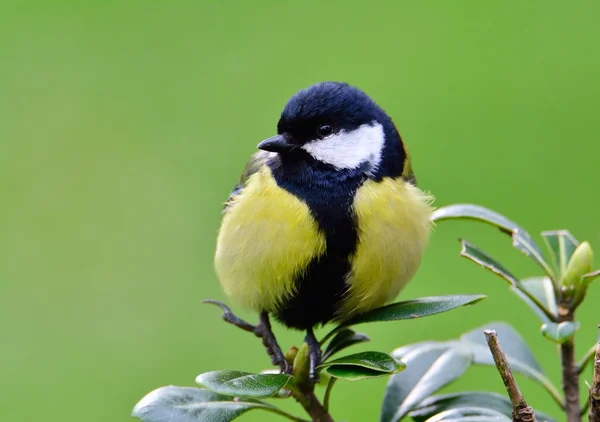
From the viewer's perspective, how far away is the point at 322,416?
1405 millimetres

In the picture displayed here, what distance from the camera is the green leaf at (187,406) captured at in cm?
125

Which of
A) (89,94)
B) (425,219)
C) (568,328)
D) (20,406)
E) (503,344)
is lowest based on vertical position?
(20,406)

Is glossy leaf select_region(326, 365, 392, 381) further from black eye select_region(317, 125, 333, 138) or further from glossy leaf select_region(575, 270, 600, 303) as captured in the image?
black eye select_region(317, 125, 333, 138)

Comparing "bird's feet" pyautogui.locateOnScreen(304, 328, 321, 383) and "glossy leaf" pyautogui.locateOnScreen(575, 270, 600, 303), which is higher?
"glossy leaf" pyautogui.locateOnScreen(575, 270, 600, 303)

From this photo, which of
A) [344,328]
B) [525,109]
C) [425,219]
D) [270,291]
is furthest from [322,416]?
[525,109]

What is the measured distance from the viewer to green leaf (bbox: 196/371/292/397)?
122 centimetres

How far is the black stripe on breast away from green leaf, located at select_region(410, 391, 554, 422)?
0.28 metres

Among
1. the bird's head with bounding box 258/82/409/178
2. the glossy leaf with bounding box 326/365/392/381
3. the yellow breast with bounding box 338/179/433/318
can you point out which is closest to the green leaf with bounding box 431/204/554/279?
the yellow breast with bounding box 338/179/433/318

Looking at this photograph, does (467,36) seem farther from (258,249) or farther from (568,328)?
(568,328)

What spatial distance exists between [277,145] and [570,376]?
2.29 feet

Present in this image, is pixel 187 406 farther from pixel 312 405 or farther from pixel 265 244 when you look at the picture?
pixel 265 244

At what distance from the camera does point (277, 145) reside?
5.79 ft

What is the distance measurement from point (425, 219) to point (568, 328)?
45 centimetres

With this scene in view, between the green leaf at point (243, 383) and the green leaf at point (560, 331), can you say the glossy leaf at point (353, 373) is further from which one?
the green leaf at point (560, 331)
